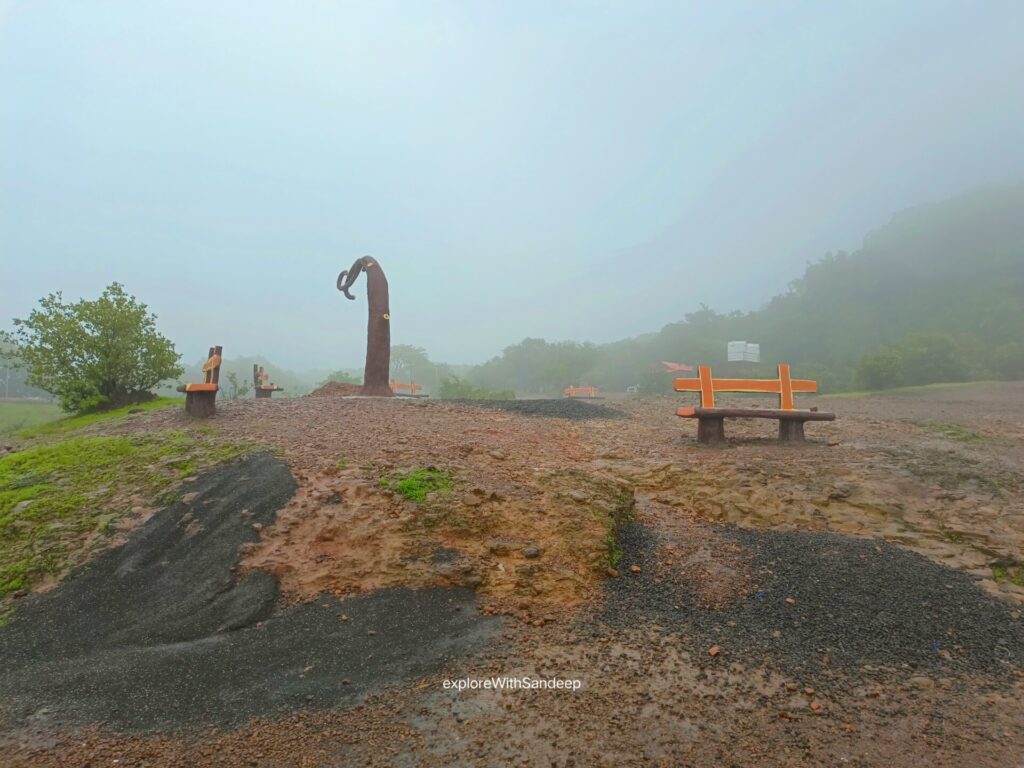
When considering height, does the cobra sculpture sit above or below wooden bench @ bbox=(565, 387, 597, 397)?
above

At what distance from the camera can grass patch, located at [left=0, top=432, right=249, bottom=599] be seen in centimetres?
430

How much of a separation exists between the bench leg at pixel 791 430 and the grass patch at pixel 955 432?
2.89 m

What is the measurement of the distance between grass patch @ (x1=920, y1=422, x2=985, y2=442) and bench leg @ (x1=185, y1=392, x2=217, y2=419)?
12.1 meters

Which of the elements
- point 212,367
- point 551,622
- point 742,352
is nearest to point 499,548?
point 551,622

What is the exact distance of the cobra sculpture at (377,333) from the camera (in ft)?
41.5

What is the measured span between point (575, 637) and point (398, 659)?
119 centimetres

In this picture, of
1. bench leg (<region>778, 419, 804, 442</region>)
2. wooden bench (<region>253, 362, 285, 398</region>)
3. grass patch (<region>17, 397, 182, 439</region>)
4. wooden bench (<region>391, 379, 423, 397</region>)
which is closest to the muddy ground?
bench leg (<region>778, 419, 804, 442</region>)

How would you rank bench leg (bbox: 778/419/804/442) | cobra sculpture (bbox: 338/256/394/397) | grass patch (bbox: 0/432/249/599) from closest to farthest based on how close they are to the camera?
grass patch (bbox: 0/432/249/599) → bench leg (bbox: 778/419/804/442) → cobra sculpture (bbox: 338/256/394/397)

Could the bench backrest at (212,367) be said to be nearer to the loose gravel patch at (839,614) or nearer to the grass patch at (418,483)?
the grass patch at (418,483)

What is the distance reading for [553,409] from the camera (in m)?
10.8

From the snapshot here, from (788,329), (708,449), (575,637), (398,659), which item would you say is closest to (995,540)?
(708,449)

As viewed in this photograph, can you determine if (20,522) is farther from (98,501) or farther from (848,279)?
(848,279)

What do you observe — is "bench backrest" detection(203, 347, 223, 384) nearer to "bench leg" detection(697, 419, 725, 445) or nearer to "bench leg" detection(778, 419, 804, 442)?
"bench leg" detection(697, 419, 725, 445)

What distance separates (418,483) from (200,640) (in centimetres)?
213
